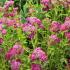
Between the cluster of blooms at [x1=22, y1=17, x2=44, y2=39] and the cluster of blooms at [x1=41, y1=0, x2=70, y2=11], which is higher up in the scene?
the cluster of blooms at [x1=41, y1=0, x2=70, y2=11]

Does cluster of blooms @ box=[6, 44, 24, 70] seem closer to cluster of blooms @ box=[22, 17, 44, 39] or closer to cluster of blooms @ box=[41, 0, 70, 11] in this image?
cluster of blooms @ box=[22, 17, 44, 39]

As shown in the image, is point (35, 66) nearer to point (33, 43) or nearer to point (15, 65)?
point (15, 65)

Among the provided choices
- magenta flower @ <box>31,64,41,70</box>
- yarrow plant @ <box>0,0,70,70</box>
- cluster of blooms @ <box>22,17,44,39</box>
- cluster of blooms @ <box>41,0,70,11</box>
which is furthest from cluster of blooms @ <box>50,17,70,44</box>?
cluster of blooms @ <box>41,0,70,11</box>

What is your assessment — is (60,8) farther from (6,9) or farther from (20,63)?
(20,63)

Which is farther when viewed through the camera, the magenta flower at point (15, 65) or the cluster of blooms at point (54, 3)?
the cluster of blooms at point (54, 3)

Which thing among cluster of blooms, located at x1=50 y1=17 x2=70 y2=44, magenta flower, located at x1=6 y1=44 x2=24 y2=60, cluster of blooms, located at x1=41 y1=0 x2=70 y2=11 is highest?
cluster of blooms, located at x1=41 y1=0 x2=70 y2=11

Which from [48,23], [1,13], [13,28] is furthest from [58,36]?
[1,13]

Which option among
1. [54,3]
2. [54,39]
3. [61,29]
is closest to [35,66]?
[54,39]

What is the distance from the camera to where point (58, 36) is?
262 centimetres

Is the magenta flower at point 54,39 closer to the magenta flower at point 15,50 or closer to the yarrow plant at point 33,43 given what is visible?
the yarrow plant at point 33,43

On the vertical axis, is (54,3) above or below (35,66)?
above

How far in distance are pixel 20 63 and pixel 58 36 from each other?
476 mm

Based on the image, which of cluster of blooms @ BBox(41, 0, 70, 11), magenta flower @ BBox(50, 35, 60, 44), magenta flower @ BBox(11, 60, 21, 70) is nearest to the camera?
magenta flower @ BBox(11, 60, 21, 70)

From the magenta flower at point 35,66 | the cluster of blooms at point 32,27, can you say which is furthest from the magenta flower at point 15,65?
the cluster of blooms at point 32,27
